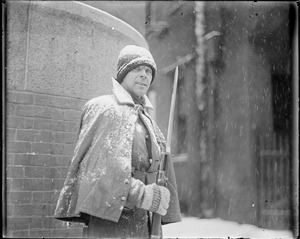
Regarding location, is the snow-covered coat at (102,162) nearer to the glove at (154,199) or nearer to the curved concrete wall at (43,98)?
the glove at (154,199)

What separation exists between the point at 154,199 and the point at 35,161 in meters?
1.59

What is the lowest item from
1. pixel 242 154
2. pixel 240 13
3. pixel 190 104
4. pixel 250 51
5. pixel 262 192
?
pixel 262 192

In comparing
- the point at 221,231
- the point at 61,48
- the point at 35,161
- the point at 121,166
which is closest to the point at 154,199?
the point at 121,166

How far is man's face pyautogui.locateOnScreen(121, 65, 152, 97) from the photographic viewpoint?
3682mm

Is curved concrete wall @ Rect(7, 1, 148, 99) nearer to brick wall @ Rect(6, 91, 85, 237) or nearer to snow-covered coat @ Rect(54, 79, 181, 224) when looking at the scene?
brick wall @ Rect(6, 91, 85, 237)

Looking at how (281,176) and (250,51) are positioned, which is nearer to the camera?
(281,176)

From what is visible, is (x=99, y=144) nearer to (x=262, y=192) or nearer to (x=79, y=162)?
(x=79, y=162)

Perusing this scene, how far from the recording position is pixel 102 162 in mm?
3203

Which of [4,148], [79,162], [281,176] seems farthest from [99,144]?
[281,176]

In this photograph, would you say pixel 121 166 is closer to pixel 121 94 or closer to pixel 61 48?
pixel 121 94

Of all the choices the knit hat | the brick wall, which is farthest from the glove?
A: the brick wall

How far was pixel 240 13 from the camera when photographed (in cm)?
1189

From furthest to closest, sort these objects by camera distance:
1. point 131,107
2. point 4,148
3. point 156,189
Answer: point 4,148
point 131,107
point 156,189

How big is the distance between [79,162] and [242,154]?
8.58 m
